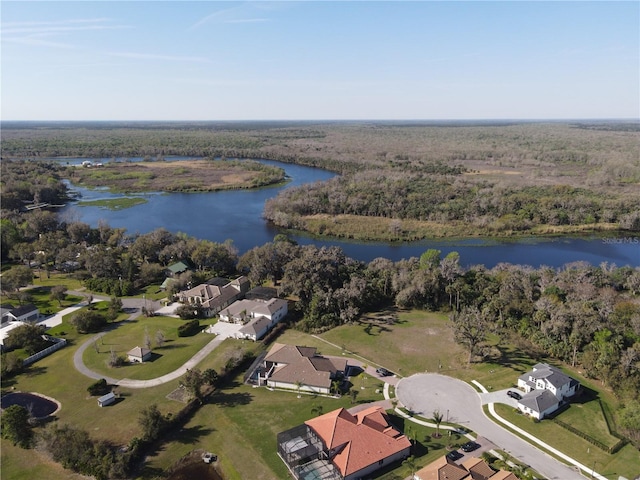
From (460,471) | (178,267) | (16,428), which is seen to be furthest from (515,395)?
(178,267)

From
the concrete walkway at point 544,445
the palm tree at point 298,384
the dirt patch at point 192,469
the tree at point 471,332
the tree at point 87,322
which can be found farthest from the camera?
the tree at point 87,322

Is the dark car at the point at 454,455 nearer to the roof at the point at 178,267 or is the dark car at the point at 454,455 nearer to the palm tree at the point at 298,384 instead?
the palm tree at the point at 298,384

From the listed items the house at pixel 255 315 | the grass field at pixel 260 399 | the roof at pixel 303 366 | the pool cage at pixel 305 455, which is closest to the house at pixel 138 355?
the grass field at pixel 260 399

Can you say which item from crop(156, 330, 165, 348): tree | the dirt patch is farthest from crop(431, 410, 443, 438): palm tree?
crop(156, 330, 165, 348): tree

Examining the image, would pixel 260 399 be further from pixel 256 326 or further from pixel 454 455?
pixel 454 455

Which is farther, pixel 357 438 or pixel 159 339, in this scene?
pixel 159 339

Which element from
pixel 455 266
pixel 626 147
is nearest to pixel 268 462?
pixel 455 266

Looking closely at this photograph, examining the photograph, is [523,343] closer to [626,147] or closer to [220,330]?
[220,330]
